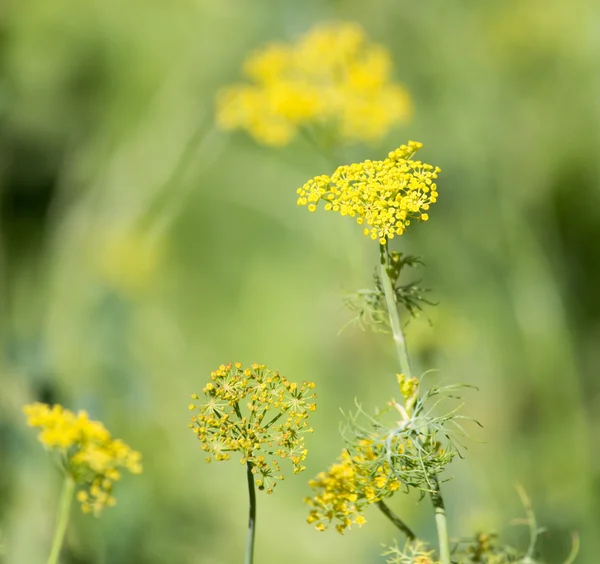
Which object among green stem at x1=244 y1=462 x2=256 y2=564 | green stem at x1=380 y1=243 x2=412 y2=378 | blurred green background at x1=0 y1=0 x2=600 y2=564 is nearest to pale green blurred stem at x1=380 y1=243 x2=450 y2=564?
green stem at x1=380 y1=243 x2=412 y2=378

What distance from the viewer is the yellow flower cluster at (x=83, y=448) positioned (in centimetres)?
64

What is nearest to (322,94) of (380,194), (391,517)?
(380,194)

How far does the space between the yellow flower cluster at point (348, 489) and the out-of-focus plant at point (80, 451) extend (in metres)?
0.17

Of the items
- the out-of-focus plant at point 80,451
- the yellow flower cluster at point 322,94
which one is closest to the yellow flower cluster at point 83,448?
the out-of-focus plant at point 80,451

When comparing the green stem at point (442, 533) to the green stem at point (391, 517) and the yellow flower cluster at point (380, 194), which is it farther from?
the yellow flower cluster at point (380, 194)

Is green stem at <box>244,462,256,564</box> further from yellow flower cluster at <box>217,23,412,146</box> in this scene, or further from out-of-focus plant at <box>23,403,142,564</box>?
yellow flower cluster at <box>217,23,412,146</box>

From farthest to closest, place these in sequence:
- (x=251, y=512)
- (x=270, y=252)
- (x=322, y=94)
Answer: (x=270, y=252)
(x=322, y=94)
(x=251, y=512)

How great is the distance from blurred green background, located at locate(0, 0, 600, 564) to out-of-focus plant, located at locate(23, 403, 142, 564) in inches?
26.2

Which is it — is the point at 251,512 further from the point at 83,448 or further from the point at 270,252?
the point at 270,252

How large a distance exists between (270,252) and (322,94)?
1.14 meters

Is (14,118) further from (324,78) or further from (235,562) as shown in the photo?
(235,562)

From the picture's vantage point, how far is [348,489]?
2.37 feet

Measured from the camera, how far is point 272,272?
254 centimetres

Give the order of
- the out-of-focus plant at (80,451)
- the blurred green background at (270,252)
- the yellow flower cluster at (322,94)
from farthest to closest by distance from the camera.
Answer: the blurred green background at (270,252) → the yellow flower cluster at (322,94) → the out-of-focus plant at (80,451)
